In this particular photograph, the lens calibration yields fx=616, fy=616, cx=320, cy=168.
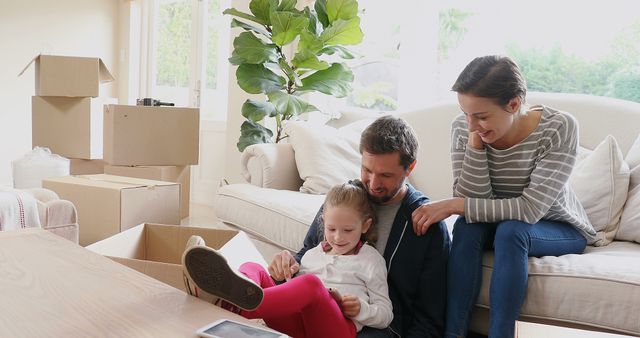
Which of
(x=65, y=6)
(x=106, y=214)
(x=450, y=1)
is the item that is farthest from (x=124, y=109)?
(x=65, y=6)

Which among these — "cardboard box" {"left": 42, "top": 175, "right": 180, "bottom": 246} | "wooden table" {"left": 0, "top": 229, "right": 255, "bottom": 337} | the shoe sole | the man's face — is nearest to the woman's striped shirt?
the man's face

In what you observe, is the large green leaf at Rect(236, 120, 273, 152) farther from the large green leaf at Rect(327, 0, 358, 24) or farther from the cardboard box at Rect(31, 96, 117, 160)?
the cardboard box at Rect(31, 96, 117, 160)

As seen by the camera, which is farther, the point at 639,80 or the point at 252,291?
the point at 639,80

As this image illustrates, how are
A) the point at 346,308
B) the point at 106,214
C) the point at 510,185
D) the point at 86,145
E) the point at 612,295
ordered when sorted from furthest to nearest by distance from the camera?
the point at 86,145 < the point at 106,214 < the point at 510,185 < the point at 612,295 < the point at 346,308

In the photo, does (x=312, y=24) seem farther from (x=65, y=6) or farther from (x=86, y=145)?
(x=65, y=6)

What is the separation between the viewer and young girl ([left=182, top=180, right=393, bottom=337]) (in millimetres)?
1243

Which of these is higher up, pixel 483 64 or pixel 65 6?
pixel 65 6

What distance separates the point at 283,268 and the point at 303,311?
24 cm

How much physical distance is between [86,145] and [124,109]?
0.49m

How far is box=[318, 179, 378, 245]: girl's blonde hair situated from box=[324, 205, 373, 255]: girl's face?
0.5 inches

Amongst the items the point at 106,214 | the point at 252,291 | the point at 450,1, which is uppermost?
the point at 450,1

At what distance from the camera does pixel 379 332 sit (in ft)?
5.07

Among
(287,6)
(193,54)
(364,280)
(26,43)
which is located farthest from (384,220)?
(26,43)

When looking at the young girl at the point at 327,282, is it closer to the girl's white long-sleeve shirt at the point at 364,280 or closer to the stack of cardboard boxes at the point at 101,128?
the girl's white long-sleeve shirt at the point at 364,280
